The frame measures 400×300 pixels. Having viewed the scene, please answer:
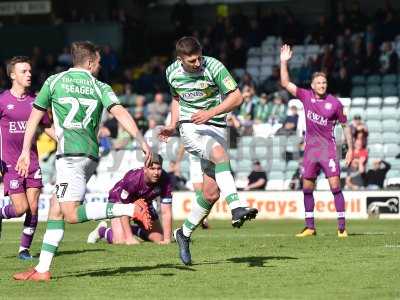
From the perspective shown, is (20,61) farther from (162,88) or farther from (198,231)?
(162,88)

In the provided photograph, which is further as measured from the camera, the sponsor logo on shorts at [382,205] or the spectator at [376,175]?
the spectator at [376,175]

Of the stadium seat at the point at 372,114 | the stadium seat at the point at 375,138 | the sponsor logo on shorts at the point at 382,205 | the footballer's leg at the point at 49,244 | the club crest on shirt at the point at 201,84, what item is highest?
the club crest on shirt at the point at 201,84

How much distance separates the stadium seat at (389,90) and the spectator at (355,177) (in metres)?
3.67

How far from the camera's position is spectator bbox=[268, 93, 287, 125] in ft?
92.2

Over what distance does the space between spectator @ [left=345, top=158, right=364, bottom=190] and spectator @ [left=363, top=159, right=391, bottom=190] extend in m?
0.13

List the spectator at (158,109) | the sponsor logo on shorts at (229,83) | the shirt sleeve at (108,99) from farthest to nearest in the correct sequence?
the spectator at (158,109) < the sponsor logo on shorts at (229,83) < the shirt sleeve at (108,99)

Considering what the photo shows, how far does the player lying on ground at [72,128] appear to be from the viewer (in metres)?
11.1

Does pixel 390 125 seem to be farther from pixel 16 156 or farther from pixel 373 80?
pixel 16 156

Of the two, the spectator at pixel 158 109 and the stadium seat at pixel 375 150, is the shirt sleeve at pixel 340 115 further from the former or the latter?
the spectator at pixel 158 109

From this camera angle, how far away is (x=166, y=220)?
16.3 meters

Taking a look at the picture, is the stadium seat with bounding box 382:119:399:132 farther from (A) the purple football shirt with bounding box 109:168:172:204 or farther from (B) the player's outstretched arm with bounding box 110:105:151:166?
(B) the player's outstretched arm with bounding box 110:105:151:166

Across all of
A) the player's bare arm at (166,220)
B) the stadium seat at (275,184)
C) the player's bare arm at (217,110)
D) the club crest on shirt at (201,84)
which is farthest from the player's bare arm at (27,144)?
the stadium seat at (275,184)

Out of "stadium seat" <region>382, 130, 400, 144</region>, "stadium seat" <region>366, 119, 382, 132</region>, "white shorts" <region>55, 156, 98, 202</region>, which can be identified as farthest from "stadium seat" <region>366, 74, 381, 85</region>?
"white shorts" <region>55, 156, 98, 202</region>

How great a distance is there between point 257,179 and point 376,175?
276 cm
